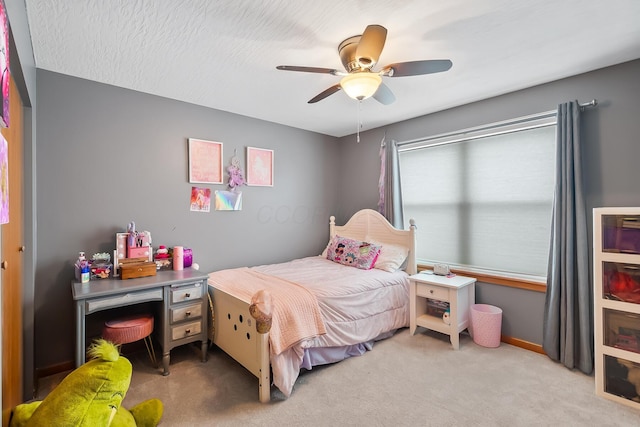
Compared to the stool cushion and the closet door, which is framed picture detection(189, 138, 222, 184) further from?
the stool cushion

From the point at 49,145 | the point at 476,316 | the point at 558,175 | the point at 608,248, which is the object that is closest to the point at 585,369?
the point at 476,316

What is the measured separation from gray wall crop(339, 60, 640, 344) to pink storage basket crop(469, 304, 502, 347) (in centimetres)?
19

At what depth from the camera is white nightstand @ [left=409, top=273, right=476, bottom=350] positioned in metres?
2.75

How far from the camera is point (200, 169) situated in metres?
3.07

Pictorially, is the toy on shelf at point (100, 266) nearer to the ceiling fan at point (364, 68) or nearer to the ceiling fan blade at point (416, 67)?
the ceiling fan at point (364, 68)

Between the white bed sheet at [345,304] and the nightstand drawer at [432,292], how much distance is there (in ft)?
0.65

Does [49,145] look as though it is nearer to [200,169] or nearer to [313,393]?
[200,169]

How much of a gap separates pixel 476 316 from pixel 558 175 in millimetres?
1428

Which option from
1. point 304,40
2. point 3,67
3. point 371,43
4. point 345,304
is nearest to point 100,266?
point 3,67

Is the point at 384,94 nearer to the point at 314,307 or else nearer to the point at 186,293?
the point at 314,307

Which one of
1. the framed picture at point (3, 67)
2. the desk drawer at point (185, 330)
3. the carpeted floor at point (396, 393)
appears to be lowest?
the carpeted floor at point (396, 393)

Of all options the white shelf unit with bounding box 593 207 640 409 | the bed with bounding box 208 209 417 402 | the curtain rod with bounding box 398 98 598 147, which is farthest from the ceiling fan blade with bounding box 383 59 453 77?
the bed with bounding box 208 209 417 402

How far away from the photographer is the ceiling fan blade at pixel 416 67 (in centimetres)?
176

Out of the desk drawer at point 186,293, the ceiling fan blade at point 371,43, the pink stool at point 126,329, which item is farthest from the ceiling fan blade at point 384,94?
the pink stool at point 126,329
